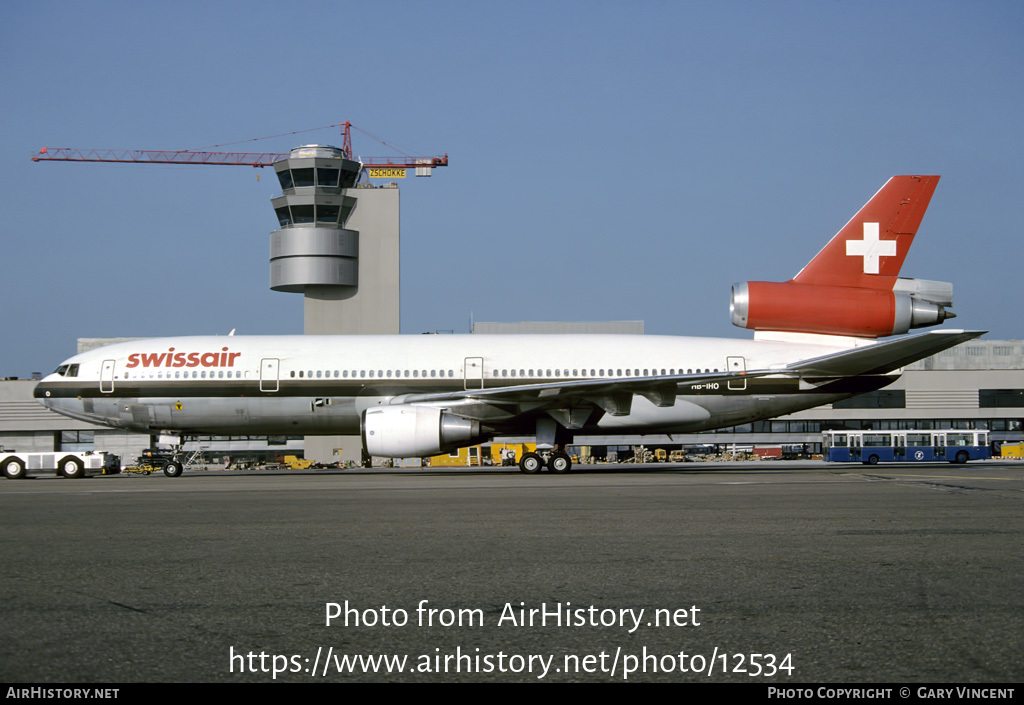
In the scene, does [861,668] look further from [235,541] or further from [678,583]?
[235,541]

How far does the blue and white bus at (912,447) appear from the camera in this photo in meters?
43.8

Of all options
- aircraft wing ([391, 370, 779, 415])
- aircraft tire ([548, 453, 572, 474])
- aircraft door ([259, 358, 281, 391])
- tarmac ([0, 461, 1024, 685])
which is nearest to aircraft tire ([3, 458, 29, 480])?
aircraft door ([259, 358, 281, 391])

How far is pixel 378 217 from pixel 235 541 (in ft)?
228

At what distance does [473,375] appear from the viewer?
2431 cm

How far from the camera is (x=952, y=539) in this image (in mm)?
7617

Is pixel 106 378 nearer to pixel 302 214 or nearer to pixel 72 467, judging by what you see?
pixel 72 467

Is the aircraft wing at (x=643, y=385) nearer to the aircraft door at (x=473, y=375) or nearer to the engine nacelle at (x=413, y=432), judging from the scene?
the aircraft door at (x=473, y=375)

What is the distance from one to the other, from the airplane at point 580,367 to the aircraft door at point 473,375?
3 centimetres

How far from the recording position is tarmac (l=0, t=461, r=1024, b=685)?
3.70 meters

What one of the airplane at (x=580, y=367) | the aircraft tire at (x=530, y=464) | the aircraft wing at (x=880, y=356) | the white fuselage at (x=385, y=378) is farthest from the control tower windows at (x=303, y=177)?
the aircraft wing at (x=880, y=356)

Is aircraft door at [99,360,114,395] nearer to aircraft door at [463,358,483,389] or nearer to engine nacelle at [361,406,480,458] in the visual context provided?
engine nacelle at [361,406,480,458]

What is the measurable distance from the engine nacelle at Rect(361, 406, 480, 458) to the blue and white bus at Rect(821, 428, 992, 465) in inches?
1122
